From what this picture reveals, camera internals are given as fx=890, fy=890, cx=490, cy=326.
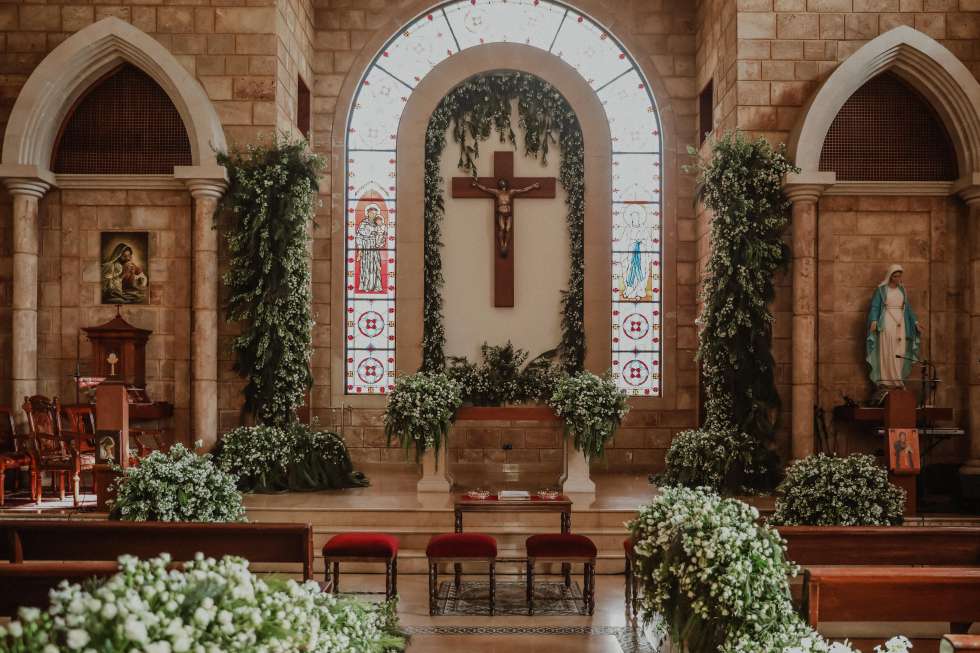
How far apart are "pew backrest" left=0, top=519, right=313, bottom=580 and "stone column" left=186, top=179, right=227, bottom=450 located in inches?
166

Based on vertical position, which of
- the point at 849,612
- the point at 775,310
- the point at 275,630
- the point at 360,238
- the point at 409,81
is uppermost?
the point at 409,81

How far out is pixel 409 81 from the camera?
11.5m

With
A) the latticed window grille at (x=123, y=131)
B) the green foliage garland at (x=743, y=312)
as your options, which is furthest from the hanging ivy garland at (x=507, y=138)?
A: the latticed window grille at (x=123, y=131)

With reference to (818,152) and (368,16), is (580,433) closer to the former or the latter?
(818,152)

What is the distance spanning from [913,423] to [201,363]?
679 cm

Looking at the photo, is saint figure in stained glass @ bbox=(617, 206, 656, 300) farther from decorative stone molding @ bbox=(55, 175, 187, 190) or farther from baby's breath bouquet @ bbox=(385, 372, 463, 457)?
decorative stone molding @ bbox=(55, 175, 187, 190)

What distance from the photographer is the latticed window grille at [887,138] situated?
943cm

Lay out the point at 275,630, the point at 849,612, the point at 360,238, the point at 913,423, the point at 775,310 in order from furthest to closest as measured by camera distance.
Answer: the point at 360,238 → the point at 775,310 → the point at 913,423 → the point at 849,612 → the point at 275,630

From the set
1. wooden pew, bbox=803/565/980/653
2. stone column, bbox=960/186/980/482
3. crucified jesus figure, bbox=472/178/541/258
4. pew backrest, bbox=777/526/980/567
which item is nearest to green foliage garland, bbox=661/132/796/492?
stone column, bbox=960/186/980/482

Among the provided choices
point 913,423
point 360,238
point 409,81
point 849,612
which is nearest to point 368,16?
point 409,81

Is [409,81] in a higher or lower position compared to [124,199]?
higher

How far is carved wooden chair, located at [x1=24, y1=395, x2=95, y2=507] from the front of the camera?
818 cm

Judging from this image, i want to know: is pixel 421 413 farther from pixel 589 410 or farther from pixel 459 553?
pixel 459 553

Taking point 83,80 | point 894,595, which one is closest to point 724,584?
point 894,595
